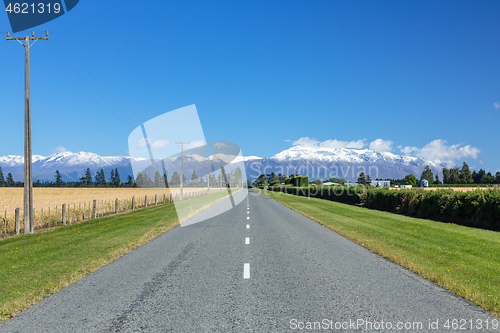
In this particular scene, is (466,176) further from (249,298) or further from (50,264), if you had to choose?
(50,264)

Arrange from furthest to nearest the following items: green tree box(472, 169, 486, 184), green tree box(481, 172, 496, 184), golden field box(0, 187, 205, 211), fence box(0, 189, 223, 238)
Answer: green tree box(472, 169, 486, 184), green tree box(481, 172, 496, 184), golden field box(0, 187, 205, 211), fence box(0, 189, 223, 238)

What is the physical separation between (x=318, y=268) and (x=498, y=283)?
3637 millimetres

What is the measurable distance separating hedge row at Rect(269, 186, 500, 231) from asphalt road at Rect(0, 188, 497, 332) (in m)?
12.1

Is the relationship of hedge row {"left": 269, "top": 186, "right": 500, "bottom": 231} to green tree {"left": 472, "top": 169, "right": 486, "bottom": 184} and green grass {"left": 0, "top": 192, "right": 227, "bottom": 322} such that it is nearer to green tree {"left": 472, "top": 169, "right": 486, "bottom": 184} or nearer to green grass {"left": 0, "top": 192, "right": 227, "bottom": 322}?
green grass {"left": 0, "top": 192, "right": 227, "bottom": 322}

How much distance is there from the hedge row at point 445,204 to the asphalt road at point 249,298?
1215cm

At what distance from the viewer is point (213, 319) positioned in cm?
485

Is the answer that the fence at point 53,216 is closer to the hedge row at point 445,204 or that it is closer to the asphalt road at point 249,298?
the asphalt road at point 249,298

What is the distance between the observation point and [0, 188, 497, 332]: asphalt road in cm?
471

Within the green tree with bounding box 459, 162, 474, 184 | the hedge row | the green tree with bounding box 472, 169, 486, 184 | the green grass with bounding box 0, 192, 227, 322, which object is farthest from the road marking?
the green tree with bounding box 472, 169, 486, 184

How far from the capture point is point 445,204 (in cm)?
2169

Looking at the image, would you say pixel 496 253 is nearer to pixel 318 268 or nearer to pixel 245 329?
pixel 318 268

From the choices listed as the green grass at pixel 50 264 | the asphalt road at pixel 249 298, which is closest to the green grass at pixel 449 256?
the asphalt road at pixel 249 298

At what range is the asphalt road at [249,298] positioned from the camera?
471 centimetres

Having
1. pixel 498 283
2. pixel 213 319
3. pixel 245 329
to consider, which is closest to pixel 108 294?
pixel 213 319
